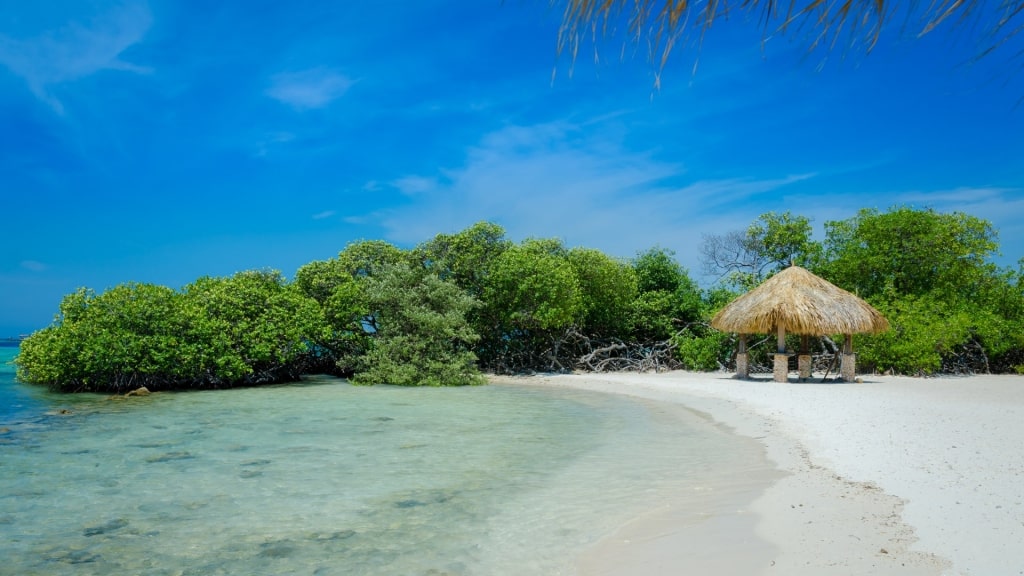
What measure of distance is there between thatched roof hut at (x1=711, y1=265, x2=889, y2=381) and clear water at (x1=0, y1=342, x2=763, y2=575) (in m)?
4.70

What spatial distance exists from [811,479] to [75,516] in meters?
6.38

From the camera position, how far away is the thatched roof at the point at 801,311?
14.0 meters

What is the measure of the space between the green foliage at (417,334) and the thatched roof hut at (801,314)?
672 cm

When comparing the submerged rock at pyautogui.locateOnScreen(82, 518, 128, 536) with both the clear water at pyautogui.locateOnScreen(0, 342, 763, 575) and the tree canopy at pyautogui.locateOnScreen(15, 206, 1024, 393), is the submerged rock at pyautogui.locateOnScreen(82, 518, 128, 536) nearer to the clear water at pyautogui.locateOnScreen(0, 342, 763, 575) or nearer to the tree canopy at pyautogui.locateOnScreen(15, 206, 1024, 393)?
the clear water at pyautogui.locateOnScreen(0, 342, 763, 575)

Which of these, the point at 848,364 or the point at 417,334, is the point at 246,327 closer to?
the point at 417,334

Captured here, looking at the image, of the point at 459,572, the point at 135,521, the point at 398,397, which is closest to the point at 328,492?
the point at 135,521

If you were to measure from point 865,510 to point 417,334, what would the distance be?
1345 cm

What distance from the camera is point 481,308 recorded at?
63.7ft

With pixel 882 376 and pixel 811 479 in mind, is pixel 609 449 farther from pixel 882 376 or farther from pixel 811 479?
pixel 882 376

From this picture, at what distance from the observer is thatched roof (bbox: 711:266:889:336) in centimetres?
1401

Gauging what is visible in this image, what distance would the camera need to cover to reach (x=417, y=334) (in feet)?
56.0

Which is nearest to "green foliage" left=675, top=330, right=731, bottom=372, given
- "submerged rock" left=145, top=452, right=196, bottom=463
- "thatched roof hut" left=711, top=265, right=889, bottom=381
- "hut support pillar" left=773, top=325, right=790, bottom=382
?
"thatched roof hut" left=711, top=265, right=889, bottom=381

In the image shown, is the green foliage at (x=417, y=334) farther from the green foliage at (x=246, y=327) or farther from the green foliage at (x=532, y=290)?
the green foliage at (x=246, y=327)

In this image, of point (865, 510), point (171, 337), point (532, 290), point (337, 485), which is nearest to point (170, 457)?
point (337, 485)
